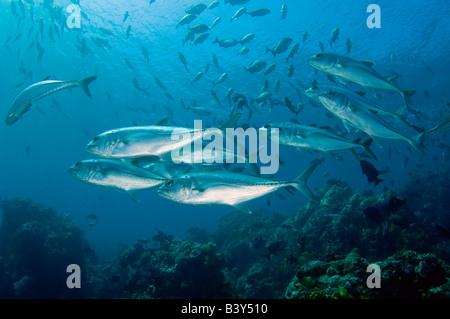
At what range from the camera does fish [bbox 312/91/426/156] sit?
12.5ft

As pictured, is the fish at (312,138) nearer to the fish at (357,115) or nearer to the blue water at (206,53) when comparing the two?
Answer: the fish at (357,115)

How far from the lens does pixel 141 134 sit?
376cm

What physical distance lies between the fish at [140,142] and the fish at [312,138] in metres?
1.28

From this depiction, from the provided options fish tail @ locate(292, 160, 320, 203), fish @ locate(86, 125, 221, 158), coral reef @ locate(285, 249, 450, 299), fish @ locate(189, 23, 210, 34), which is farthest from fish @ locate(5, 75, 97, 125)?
fish @ locate(189, 23, 210, 34)

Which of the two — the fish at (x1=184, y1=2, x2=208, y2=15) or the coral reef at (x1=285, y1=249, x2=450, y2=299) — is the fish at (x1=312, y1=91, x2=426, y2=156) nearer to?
the coral reef at (x1=285, y1=249, x2=450, y2=299)

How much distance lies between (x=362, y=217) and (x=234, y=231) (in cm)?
991

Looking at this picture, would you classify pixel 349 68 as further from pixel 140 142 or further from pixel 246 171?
Answer: pixel 140 142

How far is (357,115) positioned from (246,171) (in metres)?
2.43

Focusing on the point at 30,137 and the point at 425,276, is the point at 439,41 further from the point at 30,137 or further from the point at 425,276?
the point at 30,137

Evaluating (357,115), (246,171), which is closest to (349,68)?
(357,115)

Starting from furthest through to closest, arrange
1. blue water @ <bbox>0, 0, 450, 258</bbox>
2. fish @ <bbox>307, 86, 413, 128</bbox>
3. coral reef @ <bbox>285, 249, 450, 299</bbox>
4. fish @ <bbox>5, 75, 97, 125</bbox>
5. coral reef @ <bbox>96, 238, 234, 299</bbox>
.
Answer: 1. blue water @ <bbox>0, 0, 450, 258</bbox>
2. coral reef @ <bbox>96, 238, 234, 299</bbox>
3. fish @ <bbox>5, 75, 97, 125</bbox>
4. fish @ <bbox>307, 86, 413, 128</bbox>
5. coral reef @ <bbox>285, 249, 450, 299</bbox>

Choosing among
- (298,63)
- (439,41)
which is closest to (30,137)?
(298,63)

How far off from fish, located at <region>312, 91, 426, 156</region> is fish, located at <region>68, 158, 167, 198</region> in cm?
304

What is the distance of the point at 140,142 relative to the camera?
12.3 ft
